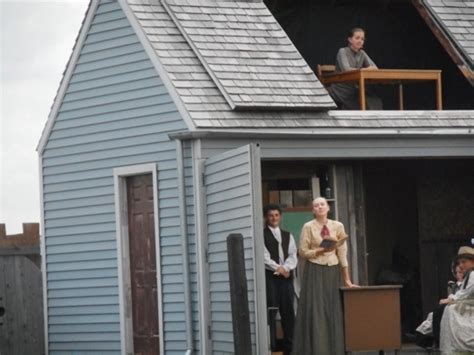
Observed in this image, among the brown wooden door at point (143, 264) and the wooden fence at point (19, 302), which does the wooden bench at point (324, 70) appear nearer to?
the brown wooden door at point (143, 264)

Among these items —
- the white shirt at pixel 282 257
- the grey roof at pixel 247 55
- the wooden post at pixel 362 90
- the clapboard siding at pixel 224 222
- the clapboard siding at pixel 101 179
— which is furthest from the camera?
the wooden post at pixel 362 90

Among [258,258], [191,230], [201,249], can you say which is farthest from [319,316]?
[191,230]

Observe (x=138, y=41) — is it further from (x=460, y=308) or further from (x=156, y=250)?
(x=460, y=308)

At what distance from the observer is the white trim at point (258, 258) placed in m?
18.8

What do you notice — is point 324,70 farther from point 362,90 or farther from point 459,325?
point 459,325

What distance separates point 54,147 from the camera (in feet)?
77.6

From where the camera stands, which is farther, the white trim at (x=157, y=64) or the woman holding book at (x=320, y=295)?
the white trim at (x=157, y=64)

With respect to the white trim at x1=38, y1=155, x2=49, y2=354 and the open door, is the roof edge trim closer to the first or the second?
the open door

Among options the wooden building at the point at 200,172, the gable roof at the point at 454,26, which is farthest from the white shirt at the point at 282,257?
the gable roof at the point at 454,26

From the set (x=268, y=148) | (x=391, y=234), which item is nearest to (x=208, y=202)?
(x=268, y=148)

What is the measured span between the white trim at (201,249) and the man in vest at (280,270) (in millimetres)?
784

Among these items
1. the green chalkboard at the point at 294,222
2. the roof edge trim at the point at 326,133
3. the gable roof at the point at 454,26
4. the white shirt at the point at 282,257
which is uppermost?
the gable roof at the point at 454,26

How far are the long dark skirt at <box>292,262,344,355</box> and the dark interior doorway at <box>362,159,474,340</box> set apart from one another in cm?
418

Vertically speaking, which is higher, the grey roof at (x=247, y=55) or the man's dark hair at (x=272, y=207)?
the grey roof at (x=247, y=55)
